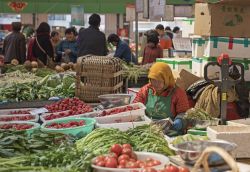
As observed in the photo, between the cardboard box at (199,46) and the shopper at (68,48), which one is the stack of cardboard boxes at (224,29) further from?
the shopper at (68,48)

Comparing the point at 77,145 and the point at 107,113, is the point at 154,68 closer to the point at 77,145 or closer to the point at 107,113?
the point at 107,113

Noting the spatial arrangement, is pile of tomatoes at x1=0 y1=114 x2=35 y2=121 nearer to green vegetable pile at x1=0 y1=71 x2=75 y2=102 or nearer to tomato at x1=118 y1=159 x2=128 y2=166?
green vegetable pile at x1=0 y1=71 x2=75 y2=102

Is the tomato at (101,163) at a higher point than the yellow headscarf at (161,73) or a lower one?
lower

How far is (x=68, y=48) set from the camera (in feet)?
33.5

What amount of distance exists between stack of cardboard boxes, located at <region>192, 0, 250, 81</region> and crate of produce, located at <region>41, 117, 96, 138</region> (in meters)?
2.42

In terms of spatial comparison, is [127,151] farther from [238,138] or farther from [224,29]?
[224,29]

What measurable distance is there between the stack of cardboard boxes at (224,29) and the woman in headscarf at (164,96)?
46.5 inches

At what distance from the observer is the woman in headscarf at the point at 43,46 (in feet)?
29.9

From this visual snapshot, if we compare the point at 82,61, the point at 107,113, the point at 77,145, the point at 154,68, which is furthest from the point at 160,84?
the point at 77,145

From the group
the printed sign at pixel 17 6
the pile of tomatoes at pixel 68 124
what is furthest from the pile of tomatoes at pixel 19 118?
the printed sign at pixel 17 6

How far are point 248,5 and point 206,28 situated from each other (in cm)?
67

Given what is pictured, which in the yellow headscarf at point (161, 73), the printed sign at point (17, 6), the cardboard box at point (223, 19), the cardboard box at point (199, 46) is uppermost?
the printed sign at point (17, 6)

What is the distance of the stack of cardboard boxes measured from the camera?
588 centimetres

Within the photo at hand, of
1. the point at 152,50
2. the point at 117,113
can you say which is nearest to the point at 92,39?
the point at 152,50
